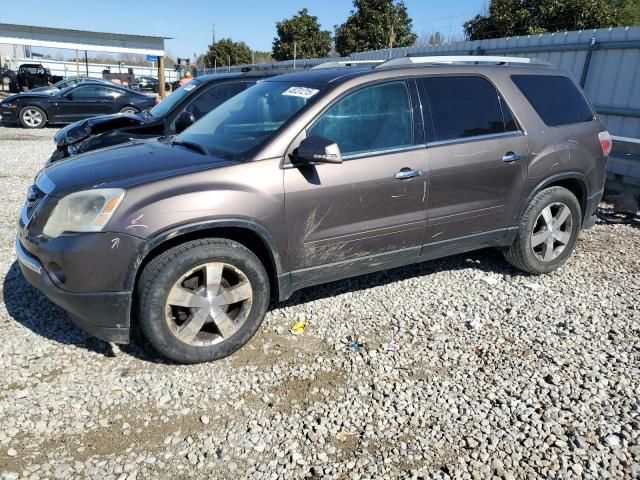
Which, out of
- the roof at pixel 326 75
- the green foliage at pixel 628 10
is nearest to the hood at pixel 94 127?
the roof at pixel 326 75

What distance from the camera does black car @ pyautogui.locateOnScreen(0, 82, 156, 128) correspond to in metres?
15.4

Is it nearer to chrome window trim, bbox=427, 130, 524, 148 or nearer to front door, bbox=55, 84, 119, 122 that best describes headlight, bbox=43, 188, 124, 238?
chrome window trim, bbox=427, 130, 524, 148

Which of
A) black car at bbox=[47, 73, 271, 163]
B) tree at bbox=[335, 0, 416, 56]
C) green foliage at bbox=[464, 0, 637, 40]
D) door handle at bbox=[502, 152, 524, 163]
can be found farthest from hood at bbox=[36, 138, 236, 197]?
tree at bbox=[335, 0, 416, 56]

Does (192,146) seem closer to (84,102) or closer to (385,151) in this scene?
(385,151)

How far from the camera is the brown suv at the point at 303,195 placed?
3014 mm

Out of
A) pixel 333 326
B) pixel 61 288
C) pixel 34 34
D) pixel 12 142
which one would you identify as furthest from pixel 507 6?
pixel 34 34

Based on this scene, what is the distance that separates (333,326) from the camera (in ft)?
12.6

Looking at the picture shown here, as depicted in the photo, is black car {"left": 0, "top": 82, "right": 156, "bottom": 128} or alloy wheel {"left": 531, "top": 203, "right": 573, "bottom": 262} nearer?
alloy wheel {"left": 531, "top": 203, "right": 573, "bottom": 262}

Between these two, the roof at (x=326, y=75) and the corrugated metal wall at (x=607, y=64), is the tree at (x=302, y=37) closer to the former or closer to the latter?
the corrugated metal wall at (x=607, y=64)

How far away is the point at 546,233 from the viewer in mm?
4648

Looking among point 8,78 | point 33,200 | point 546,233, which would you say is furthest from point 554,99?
point 8,78

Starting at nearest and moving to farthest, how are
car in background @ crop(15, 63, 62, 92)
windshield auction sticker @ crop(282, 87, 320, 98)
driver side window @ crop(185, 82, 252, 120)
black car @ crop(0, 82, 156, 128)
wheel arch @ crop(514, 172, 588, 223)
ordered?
windshield auction sticker @ crop(282, 87, 320, 98) < wheel arch @ crop(514, 172, 588, 223) < driver side window @ crop(185, 82, 252, 120) < black car @ crop(0, 82, 156, 128) < car in background @ crop(15, 63, 62, 92)

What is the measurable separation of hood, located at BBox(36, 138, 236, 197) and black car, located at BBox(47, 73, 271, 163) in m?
3.66

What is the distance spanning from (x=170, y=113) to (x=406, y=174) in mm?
4928
